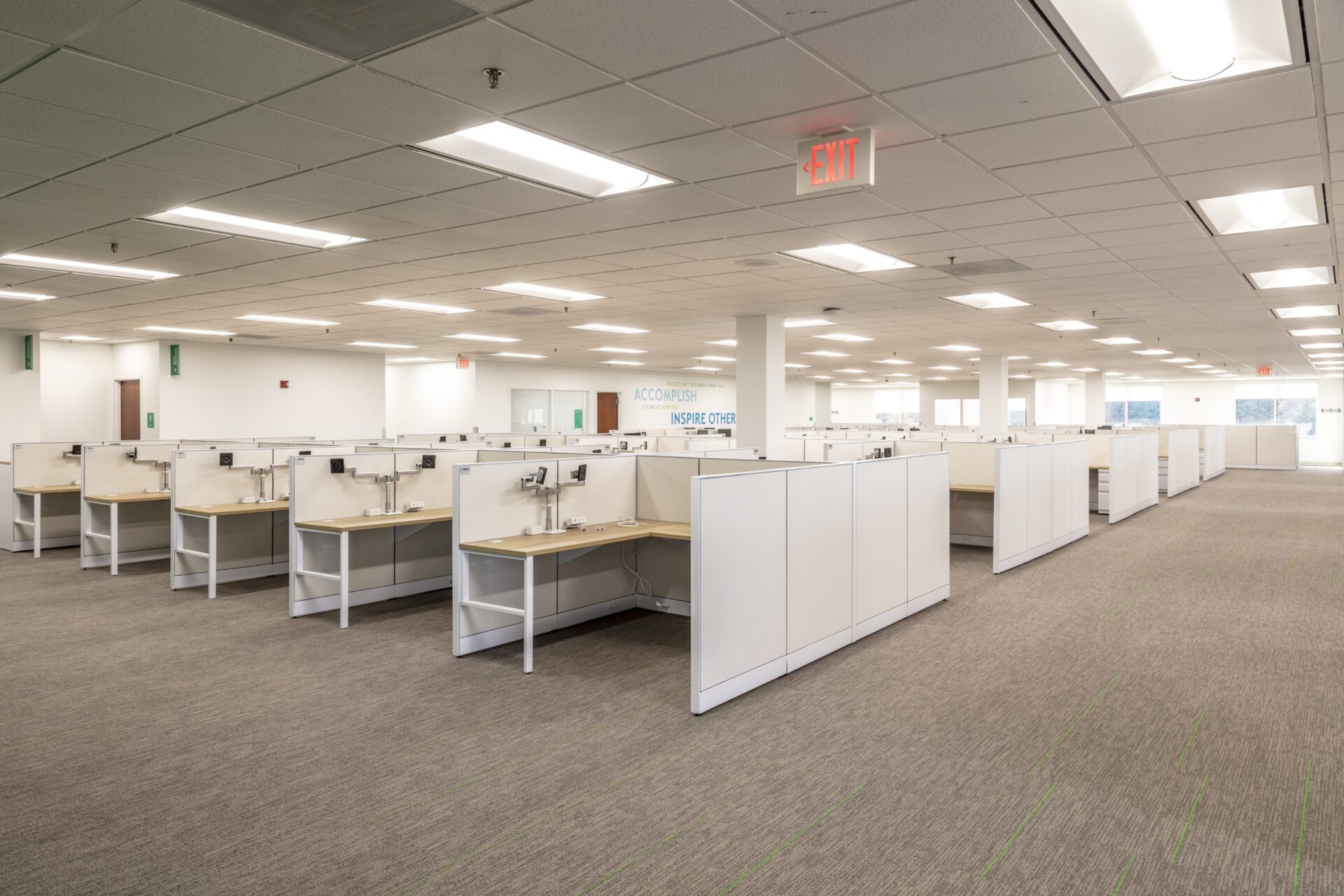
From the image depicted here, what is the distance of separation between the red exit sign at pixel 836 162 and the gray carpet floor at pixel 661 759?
2440 millimetres

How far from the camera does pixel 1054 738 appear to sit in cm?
350

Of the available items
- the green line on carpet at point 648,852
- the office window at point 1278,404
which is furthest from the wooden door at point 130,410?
the office window at point 1278,404

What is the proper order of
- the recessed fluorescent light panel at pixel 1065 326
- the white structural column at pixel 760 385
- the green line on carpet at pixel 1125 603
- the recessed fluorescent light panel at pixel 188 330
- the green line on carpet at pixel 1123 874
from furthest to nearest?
the recessed fluorescent light panel at pixel 188 330 → the recessed fluorescent light panel at pixel 1065 326 → the white structural column at pixel 760 385 → the green line on carpet at pixel 1125 603 → the green line on carpet at pixel 1123 874

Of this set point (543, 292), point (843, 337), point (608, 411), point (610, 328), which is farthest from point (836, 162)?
point (608, 411)

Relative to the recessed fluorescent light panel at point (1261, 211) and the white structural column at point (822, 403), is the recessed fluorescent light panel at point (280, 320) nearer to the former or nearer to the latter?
the recessed fluorescent light panel at point (1261, 211)

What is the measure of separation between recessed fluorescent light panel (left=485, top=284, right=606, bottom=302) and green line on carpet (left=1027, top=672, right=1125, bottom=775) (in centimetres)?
576

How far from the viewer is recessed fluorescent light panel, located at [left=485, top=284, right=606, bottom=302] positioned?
789 centimetres

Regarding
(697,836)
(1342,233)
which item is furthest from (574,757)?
(1342,233)

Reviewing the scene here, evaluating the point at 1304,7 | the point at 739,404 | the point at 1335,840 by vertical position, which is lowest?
the point at 1335,840

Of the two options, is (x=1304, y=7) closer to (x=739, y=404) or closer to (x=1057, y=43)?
(x=1057, y=43)

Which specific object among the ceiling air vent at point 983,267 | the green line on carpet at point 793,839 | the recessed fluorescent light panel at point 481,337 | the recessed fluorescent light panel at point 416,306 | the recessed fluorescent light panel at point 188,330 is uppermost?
the recessed fluorescent light panel at point 481,337

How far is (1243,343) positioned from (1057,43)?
42.7 ft

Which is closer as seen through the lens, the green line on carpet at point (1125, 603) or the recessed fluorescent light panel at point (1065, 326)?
the green line on carpet at point (1125, 603)

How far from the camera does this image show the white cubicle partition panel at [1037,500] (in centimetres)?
712
